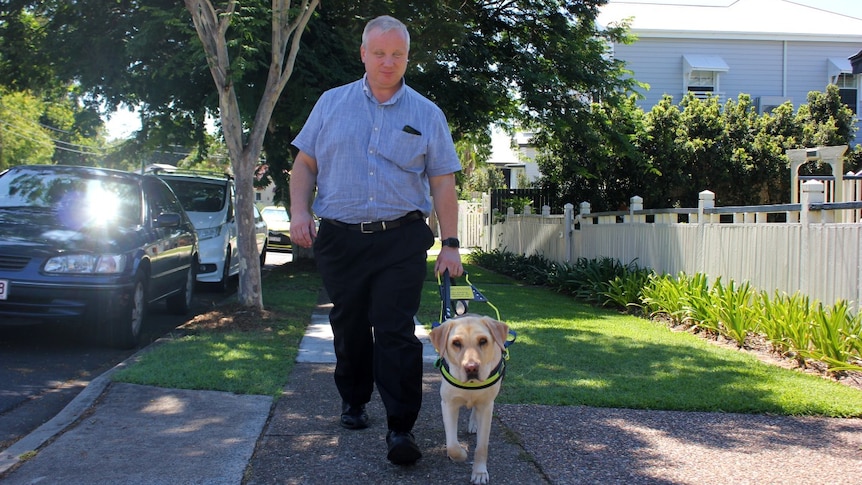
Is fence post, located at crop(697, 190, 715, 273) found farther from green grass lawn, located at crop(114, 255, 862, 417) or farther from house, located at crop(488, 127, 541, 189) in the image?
house, located at crop(488, 127, 541, 189)

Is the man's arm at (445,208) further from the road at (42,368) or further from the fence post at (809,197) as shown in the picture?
the fence post at (809,197)

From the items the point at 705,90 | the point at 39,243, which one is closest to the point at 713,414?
the point at 39,243

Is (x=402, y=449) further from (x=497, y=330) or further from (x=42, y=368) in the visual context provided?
(x=42, y=368)

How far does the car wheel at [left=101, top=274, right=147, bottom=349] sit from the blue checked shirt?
3491 mm

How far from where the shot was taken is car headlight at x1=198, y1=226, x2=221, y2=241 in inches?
453

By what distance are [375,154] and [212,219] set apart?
8.54 m

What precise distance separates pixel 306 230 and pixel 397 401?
0.98 meters

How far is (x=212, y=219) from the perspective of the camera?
38.9 feet

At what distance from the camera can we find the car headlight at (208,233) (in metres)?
11.5

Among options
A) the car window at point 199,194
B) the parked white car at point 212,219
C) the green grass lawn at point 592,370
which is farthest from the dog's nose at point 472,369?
the car window at point 199,194

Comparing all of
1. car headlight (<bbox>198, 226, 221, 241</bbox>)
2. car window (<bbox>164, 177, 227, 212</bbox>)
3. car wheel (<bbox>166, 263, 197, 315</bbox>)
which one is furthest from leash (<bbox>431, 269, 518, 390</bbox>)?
car window (<bbox>164, 177, 227, 212</bbox>)

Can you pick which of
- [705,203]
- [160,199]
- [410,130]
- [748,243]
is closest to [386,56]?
[410,130]

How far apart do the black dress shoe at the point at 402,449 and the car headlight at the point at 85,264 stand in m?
3.85

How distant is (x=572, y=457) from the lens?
4.09 meters
